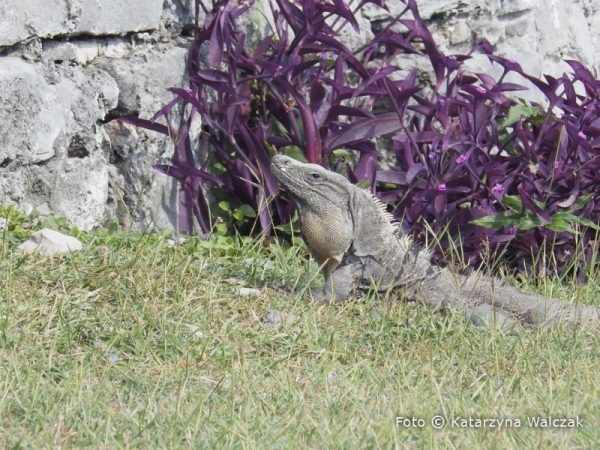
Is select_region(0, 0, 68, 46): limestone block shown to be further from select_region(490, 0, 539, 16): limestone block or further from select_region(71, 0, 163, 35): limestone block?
select_region(490, 0, 539, 16): limestone block

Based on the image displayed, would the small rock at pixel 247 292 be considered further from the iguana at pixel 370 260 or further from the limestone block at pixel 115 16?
the limestone block at pixel 115 16

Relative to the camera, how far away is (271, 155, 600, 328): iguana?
4902 millimetres

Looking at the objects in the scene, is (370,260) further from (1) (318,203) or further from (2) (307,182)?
(2) (307,182)

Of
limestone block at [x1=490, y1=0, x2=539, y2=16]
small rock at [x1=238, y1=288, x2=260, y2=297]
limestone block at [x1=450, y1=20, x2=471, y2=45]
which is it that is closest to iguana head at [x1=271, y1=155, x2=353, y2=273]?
small rock at [x1=238, y1=288, x2=260, y2=297]

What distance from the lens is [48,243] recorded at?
471cm

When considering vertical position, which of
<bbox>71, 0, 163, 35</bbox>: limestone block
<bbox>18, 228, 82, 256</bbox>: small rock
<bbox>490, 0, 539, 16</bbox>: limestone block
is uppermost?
<bbox>71, 0, 163, 35</bbox>: limestone block

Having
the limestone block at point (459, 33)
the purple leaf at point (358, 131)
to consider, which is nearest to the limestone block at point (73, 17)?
the purple leaf at point (358, 131)

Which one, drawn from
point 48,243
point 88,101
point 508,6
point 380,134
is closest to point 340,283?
point 380,134

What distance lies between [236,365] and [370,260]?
1.28 metres

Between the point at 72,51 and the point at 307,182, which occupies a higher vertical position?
the point at 72,51

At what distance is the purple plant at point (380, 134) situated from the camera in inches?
220

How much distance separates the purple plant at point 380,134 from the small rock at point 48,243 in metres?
0.89

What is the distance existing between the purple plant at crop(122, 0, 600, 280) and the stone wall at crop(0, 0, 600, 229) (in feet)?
0.46

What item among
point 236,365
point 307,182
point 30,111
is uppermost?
point 30,111
